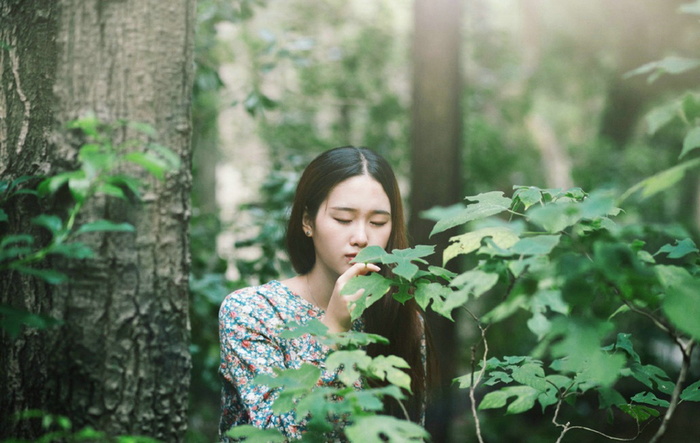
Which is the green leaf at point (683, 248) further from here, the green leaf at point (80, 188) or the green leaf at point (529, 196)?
the green leaf at point (80, 188)

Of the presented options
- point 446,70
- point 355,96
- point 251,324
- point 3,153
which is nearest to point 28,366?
→ point 3,153

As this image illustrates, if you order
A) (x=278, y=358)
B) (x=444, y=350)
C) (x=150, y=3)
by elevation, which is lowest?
(x=444, y=350)

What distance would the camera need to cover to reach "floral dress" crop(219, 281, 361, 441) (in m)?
1.88

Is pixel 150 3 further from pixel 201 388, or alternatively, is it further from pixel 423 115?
pixel 201 388

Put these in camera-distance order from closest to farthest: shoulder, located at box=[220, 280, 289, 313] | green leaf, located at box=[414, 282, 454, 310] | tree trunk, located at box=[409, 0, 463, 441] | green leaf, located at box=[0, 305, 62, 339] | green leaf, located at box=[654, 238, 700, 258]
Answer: green leaf, located at box=[0, 305, 62, 339] → green leaf, located at box=[654, 238, 700, 258] → green leaf, located at box=[414, 282, 454, 310] → shoulder, located at box=[220, 280, 289, 313] → tree trunk, located at box=[409, 0, 463, 441]

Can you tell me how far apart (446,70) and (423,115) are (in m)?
0.34

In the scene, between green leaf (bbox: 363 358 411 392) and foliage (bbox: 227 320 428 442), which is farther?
green leaf (bbox: 363 358 411 392)

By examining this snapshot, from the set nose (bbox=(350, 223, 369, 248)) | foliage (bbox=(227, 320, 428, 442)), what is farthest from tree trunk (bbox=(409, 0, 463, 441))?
foliage (bbox=(227, 320, 428, 442))

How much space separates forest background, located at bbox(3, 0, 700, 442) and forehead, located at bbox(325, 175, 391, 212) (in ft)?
1.82

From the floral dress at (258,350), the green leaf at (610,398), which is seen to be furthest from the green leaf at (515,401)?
the floral dress at (258,350)

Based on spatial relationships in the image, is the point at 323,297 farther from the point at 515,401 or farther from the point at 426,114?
the point at 426,114

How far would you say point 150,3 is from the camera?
147 centimetres

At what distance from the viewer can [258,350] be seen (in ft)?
Answer: 6.70

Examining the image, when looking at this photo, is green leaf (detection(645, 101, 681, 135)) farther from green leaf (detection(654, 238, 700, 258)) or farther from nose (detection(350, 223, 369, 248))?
nose (detection(350, 223, 369, 248))
